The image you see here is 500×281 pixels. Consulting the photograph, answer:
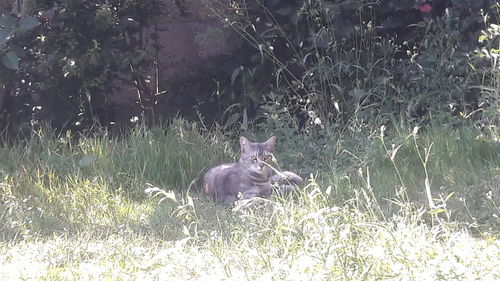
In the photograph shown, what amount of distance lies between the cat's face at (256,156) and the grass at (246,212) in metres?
0.36

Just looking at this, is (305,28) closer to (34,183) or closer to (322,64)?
(322,64)

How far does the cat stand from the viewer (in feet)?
18.3

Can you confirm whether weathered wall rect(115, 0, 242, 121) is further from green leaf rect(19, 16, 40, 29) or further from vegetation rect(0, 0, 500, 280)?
green leaf rect(19, 16, 40, 29)

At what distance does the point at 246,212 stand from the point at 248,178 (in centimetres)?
87

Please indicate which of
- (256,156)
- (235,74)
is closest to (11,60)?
(235,74)

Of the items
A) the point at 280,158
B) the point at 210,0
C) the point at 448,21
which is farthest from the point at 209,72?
the point at 448,21

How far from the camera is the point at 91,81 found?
7.36 meters

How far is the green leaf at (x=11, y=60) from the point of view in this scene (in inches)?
253

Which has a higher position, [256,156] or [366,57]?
[366,57]

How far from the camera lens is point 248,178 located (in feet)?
18.5

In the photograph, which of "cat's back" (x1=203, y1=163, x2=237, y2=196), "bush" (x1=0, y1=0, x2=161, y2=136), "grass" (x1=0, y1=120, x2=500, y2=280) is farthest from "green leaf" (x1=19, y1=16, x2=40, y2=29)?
"cat's back" (x1=203, y1=163, x2=237, y2=196)

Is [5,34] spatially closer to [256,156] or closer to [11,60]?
[11,60]

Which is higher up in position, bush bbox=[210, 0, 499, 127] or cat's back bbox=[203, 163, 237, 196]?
bush bbox=[210, 0, 499, 127]

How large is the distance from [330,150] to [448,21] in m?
1.59
